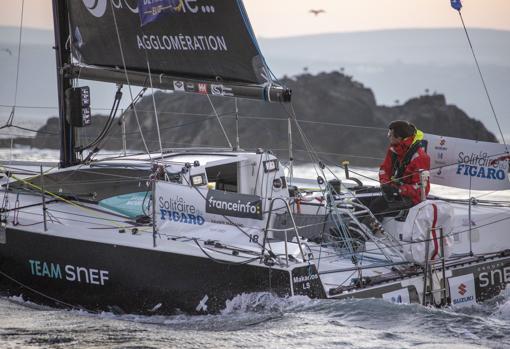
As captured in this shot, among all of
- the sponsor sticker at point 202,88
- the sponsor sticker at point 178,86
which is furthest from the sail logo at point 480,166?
the sponsor sticker at point 178,86

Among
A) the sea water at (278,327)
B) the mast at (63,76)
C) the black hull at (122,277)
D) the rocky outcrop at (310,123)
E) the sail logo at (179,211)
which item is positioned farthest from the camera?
the rocky outcrop at (310,123)

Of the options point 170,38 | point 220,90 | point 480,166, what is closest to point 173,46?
point 170,38

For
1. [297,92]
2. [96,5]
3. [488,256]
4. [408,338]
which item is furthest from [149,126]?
[408,338]

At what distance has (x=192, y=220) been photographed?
825cm

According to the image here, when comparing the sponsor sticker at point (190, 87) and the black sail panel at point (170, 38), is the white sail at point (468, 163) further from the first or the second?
the sponsor sticker at point (190, 87)

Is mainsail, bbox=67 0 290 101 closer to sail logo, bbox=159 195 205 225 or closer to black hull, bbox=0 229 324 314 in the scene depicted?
sail logo, bbox=159 195 205 225

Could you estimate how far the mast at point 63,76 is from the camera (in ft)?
32.7

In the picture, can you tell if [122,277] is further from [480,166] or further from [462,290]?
[480,166]

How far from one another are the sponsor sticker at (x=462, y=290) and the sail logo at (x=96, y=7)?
14.2 ft

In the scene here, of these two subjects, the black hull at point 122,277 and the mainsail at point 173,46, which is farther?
the mainsail at point 173,46

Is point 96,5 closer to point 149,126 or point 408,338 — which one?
point 408,338

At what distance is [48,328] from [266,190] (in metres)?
2.67

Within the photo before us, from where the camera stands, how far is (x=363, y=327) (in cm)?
727

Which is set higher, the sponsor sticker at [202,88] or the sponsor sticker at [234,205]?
the sponsor sticker at [202,88]
